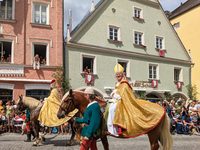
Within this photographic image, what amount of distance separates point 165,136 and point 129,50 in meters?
15.5

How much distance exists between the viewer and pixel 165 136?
17.1ft

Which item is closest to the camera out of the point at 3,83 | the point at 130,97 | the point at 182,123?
the point at 130,97

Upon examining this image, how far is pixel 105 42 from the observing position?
1889 cm

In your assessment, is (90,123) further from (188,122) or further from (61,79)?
(61,79)

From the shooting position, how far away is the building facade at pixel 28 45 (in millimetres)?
14844

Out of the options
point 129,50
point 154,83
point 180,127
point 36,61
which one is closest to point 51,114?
point 36,61

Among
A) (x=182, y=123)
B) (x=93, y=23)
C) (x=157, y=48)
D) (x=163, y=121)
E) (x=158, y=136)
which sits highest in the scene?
(x=93, y=23)

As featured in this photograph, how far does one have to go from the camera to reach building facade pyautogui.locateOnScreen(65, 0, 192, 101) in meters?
17.6

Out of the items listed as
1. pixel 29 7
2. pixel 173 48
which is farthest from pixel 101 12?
pixel 173 48

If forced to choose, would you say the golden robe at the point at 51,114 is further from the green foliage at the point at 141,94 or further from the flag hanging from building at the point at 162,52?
the flag hanging from building at the point at 162,52

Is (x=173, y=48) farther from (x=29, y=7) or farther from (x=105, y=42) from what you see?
(x=29, y=7)

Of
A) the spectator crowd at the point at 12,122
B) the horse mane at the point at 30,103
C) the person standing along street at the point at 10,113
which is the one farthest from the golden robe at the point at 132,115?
the person standing along street at the point at 10,113

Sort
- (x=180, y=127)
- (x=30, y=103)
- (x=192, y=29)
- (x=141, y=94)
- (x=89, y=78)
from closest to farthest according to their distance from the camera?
(x=30, y=103), (x=180, y=127), (x=89, y=78), (x=141, y=94), (x=192, y=29)

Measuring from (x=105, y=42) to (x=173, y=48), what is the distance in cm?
913
